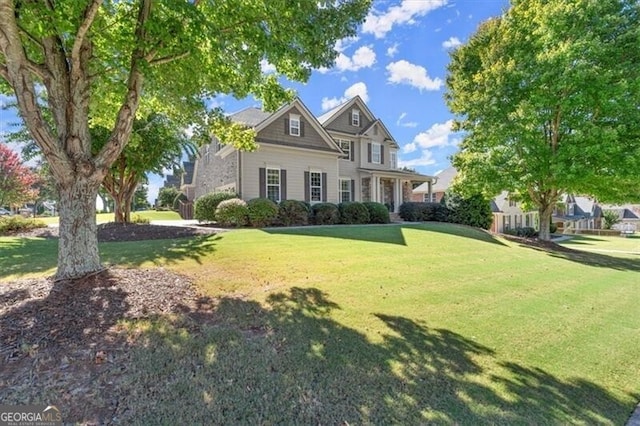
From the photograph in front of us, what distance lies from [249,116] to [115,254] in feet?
50.4

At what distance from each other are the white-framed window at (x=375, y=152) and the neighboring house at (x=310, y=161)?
0.08 m

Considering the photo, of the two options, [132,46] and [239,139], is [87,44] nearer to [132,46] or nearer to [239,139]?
[132,46]

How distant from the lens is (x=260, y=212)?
14.8 metres

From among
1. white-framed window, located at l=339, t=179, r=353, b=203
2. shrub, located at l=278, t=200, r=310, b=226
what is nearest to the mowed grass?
shrub, located at l=278, t=200, r=310, b=226

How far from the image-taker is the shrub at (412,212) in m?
22.7

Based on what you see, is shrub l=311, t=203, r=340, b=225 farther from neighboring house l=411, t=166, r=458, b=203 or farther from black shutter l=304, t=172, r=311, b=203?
neighboring house l=411, t=166, r=458, b=203

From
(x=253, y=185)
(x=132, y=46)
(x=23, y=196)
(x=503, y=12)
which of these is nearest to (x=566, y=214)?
(x=503, y=12)

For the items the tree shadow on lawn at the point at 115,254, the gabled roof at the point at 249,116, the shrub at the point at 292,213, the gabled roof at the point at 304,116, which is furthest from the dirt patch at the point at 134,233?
the gabled roof at the point at 249,116

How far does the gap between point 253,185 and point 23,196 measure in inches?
673

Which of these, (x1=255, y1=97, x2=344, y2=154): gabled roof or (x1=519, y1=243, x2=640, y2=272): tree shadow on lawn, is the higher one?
(x1=255, y1=97, x2=344, y2=154): gabled roof

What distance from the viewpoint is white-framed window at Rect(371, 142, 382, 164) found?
25266 mm

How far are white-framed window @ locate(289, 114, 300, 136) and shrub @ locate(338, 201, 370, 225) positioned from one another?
17.1 ft

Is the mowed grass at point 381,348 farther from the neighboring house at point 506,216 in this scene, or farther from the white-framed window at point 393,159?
the neighboring house at point 506,216

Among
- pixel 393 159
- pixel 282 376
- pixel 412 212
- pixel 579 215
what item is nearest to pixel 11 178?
pixel 282 376
